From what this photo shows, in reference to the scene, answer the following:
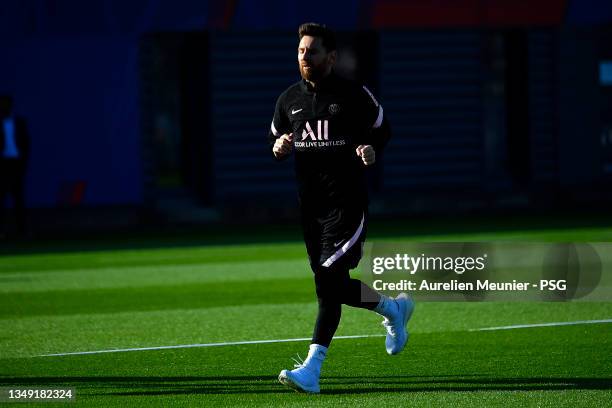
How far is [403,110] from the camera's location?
2525cm

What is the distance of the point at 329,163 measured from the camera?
7.88 metres

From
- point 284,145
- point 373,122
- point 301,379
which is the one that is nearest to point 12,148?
point 284,145

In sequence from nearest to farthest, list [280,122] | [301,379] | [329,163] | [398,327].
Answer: [301,379] → [329,163] → [280,122] → [398,327]

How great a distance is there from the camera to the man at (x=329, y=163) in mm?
7852

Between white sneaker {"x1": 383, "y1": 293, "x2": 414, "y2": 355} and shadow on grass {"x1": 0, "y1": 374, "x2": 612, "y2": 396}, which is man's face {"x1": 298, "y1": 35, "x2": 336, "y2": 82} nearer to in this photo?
white sneaker {"x1": 383, "y1": 293, "x2": 414, "y2": 355}

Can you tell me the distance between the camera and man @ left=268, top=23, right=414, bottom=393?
7.85m

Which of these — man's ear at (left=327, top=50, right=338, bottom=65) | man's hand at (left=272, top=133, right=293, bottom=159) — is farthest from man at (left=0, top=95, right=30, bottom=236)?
man's ear at (left=327, top=50, right=338, bottom=65)

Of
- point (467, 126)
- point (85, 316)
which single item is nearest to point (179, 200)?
point (467, 126)

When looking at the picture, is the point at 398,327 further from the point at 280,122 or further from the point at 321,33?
the point at 321,33

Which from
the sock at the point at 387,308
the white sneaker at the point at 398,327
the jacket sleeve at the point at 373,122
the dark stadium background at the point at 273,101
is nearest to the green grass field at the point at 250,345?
the white sneaker at the point at 398,327

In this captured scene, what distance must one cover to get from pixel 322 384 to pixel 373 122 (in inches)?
57.4

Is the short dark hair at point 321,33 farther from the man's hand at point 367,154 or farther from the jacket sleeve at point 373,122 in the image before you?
the man's hand at point 367,154

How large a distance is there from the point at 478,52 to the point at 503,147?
2.59 m

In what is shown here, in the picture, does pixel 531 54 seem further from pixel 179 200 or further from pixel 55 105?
pixel 55 105
